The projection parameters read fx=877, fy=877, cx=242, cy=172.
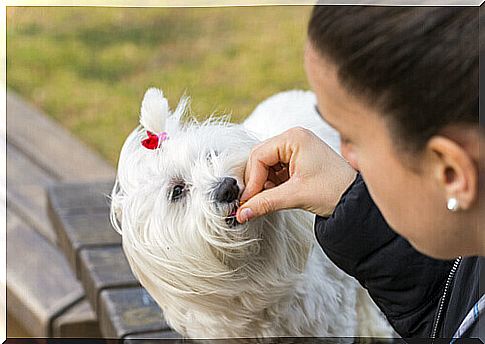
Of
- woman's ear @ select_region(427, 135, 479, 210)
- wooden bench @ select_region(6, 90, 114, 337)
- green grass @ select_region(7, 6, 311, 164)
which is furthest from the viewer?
wooden bench @ select_region(6, 90, 114, 337)

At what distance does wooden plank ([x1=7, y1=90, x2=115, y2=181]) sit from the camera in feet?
6.30

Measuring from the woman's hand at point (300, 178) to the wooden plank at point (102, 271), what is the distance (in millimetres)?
641

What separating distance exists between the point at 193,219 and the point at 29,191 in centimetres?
108

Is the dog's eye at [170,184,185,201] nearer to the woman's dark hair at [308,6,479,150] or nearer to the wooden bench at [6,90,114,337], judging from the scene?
the woman's dark hair at [308,6,479,150]

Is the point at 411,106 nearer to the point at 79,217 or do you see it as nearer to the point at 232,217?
the point at 232,217

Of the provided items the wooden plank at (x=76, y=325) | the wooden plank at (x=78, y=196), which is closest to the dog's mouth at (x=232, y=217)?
the wooden plank at (x=76, y=325)

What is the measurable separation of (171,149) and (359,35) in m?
0.49

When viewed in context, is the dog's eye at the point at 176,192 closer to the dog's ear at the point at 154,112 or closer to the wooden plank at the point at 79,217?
the dog's ear at the point at 154,112

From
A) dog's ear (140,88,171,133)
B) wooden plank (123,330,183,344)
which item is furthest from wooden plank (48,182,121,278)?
dog's ear (140,88,171,133)

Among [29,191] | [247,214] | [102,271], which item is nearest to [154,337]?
[102,271]

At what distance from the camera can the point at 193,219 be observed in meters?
1.09

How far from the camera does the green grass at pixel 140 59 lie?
1352 mm

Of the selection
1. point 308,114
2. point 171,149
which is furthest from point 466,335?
point 308,114

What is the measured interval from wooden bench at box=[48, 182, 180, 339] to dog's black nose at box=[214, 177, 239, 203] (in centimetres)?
47
